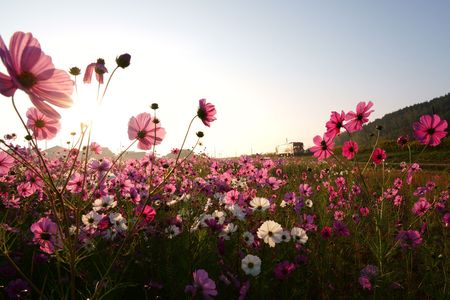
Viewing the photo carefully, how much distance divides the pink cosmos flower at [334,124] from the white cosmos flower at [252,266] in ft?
3.34

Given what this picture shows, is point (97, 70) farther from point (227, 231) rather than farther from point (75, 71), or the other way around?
point (227, 231)

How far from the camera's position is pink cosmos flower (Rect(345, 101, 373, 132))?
2.39 m

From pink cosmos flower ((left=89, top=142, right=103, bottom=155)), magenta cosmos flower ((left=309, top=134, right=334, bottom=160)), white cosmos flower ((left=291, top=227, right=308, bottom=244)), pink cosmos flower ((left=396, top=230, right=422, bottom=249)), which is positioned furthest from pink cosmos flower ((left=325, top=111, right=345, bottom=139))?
pink cosmos flower ((left=89, top=142, right=103, bottom=155))

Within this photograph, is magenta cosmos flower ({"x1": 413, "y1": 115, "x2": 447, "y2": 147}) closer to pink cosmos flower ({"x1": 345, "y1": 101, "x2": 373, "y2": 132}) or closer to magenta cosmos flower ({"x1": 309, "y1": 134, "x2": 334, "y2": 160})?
pink cosmos flower ({"x1": 345, "y1": 101, "x2": 373, "y2": 132})

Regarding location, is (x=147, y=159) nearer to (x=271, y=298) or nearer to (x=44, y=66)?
(x=271, y=298)

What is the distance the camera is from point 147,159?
4008 mm

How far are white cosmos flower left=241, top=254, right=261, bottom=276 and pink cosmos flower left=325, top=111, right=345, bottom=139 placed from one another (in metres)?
1.02

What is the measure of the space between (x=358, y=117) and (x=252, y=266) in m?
1.30

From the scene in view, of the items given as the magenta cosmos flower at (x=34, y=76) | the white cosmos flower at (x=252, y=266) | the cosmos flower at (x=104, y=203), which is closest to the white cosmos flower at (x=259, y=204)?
the white cosmos flower at (x=252, y=266)

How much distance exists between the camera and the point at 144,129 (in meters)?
1.58

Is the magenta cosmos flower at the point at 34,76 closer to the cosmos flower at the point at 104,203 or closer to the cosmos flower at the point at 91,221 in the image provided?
the cosmos flower at the point at 91,221

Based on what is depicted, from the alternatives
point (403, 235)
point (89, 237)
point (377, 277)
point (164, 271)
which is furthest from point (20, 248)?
point (403, 235)

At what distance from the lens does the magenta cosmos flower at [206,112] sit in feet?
5.54

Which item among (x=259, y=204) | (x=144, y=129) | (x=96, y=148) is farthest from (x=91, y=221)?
(x=96, y=148)
